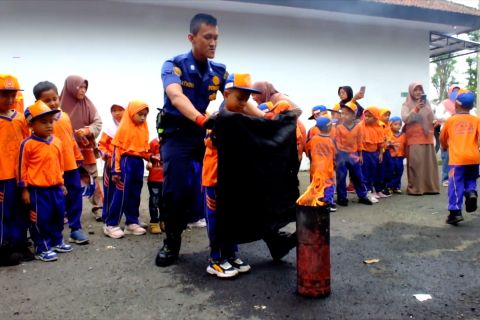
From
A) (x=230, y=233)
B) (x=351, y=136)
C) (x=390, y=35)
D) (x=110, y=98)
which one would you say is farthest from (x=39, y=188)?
(x=390, y=35)

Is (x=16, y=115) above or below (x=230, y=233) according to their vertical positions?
above

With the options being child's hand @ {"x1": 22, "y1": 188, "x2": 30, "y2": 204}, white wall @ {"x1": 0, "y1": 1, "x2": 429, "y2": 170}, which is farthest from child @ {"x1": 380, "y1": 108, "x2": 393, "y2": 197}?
child's hand @ {"x1": 22, "y1": 188, "x2": 30, "y2": 204}

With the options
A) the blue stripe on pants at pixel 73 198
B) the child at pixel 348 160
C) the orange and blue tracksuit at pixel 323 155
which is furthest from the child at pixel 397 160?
the blue stripe on pants at pixel 73 198

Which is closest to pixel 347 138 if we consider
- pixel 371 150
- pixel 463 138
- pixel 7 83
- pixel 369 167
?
pixel 371 150

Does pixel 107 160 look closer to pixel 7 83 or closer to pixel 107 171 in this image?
pixel 107 171

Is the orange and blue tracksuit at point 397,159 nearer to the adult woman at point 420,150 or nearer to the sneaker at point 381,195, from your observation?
the adult woman at point 420,150

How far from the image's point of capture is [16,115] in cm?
427

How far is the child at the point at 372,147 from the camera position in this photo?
294 inches

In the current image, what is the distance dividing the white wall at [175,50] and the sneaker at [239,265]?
7.33 metres

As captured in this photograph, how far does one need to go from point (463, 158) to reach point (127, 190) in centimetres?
408

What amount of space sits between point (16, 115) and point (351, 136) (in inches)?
191

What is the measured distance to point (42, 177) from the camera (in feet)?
13.8

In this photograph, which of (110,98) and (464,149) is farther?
(110,98)

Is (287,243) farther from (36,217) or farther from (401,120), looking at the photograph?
(401,120)
